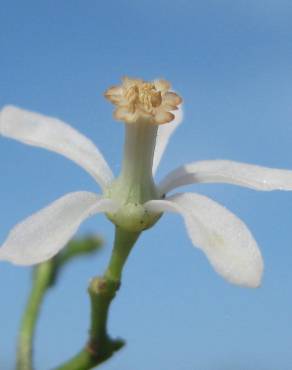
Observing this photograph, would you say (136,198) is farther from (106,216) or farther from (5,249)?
(5,249)

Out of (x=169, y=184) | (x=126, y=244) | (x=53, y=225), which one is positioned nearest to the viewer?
(x=53, y=225)

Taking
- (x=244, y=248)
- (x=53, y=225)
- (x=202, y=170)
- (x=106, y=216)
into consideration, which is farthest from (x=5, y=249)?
(x=202, y=170)

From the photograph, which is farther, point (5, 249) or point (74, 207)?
point (74, 207)

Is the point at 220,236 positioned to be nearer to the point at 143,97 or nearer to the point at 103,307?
the point at 103,307

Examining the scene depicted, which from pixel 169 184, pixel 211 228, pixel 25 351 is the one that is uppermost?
pixel 169 184

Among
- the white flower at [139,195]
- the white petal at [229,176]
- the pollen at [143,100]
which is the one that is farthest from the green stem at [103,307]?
the pollen at [143,100]

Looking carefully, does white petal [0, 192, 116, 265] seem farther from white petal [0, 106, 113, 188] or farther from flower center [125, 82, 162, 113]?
flower center [125, 82, 162, 113]

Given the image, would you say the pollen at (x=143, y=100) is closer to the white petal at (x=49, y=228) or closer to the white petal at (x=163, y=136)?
the white petal at (x=163, y=136)

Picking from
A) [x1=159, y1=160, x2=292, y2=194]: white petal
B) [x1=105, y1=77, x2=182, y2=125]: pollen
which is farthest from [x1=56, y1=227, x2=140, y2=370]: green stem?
[x1=105, y1=77, x2=182, y2=125]: pollen
